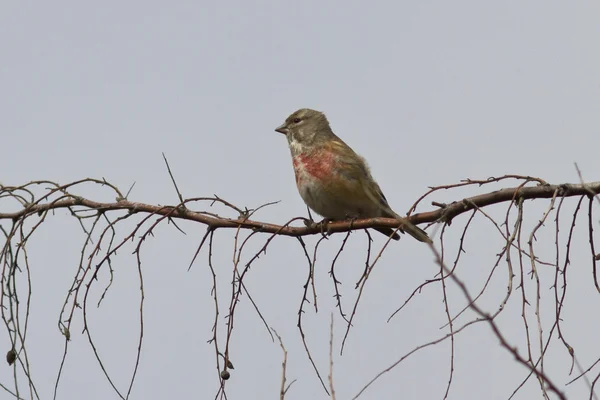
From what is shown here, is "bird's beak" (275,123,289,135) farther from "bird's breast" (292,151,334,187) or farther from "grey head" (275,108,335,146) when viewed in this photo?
"bird's breast" (292,151,334,187)

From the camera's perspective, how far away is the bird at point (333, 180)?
756 centimetres

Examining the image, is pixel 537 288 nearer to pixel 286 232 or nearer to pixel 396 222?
pixel 396 222

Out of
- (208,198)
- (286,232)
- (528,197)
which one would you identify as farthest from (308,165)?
(528,197)

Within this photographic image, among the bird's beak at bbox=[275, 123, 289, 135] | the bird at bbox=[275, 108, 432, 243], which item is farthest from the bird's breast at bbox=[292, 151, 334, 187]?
the bird's beak at bbox=[275, 123, 289, 135]

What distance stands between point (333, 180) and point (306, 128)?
1084 mm

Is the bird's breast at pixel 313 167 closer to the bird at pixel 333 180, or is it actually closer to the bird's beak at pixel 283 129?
the bird at pixel 333 180

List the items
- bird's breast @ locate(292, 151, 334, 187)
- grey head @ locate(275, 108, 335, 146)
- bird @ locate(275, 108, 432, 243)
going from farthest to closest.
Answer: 1. grey head @ locate(275, 108, 335, 146)
2. bird's breast @ locate(292, 151, 334, 187)
3. bird @ locate(275, 108, 432, 243)

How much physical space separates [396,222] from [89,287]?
1.73 metres

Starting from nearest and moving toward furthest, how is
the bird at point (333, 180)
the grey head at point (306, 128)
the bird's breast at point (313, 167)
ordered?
the bird at point (333, 180) → the bird's breast at point (313, 167) → the grey head at point (306, 128)

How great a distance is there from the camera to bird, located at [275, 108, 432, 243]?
298 inches

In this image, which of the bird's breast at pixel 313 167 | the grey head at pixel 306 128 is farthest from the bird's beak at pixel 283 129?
the bird's breast at pixel 313 167

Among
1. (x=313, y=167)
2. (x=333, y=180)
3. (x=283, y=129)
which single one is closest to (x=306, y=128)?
(x=283, y=129)

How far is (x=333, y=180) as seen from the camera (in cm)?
764

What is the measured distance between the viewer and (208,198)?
500cm
